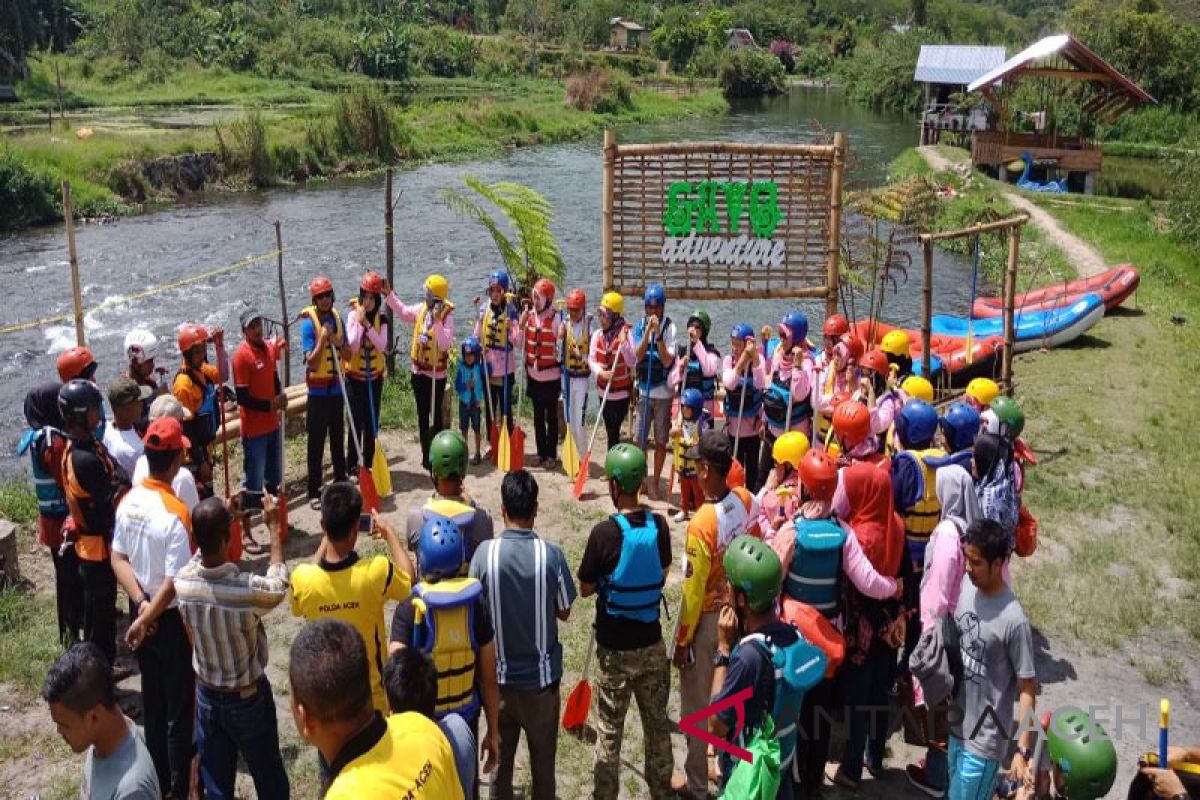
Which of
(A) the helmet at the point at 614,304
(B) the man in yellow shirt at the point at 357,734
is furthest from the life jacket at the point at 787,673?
(A) the helmet at the point at 614,304

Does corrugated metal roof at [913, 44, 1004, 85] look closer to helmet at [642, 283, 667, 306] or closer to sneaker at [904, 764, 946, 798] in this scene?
helmet at [642, 283, 667, 306]

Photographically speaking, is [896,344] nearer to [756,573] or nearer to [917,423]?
[917,423]

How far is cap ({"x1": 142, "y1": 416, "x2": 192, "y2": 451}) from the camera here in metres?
4.49

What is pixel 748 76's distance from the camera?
70.0m

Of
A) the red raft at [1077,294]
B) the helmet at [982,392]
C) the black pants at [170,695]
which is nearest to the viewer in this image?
the black pants at [170,695]

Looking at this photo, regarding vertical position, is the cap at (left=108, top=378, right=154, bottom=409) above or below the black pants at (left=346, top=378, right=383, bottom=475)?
above

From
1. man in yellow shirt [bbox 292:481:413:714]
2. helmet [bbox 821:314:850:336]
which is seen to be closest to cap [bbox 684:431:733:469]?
man in yellow shirt [bbox 292:481:413:714]

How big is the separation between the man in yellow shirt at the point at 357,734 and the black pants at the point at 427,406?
6.42m

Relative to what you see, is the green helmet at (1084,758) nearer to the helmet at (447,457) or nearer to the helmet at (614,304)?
the helmet at (447,457)

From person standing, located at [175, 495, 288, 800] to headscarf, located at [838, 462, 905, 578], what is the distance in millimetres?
2574

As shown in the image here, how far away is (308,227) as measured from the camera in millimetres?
24891

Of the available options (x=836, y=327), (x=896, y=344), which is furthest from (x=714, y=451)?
(x=836, y=327)

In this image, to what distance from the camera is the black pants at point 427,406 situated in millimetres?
9133

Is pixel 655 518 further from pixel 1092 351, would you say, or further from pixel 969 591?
pixel 1092 351
